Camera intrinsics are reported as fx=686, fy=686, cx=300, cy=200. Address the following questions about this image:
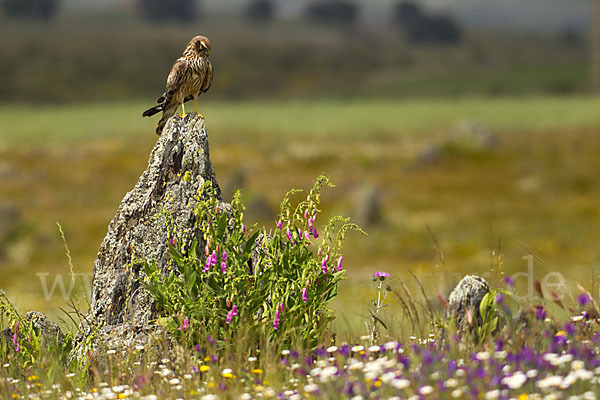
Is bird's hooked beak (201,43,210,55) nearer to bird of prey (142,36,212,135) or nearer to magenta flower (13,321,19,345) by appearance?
bird of prey (142,36,212,135)

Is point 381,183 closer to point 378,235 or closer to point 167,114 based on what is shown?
point 378,235

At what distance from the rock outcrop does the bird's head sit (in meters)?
0.66

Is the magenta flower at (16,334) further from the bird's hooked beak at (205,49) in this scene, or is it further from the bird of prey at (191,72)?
the bird's hooked beak at (205,49)

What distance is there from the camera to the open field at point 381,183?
26.5 m

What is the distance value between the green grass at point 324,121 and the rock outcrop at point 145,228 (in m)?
55.1

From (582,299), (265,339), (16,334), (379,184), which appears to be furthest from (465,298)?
(379,184)

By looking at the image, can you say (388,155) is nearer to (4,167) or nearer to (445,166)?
(445,166)

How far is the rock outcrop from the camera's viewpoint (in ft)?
20.9

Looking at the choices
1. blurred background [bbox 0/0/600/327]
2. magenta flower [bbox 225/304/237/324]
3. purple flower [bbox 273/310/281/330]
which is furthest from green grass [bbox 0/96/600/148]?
magenta flower [bbox 225/304/237/324]

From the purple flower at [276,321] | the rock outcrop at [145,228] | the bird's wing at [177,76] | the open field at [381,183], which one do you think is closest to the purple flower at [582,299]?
→ the open field at [381,183]

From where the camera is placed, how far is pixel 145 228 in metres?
6.52

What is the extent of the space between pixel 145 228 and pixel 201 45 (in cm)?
183

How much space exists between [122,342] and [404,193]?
1261 inches

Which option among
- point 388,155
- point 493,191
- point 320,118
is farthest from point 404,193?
point 320,118
